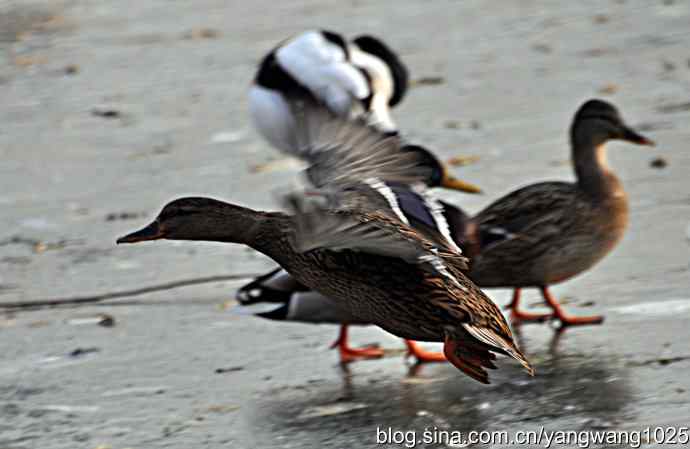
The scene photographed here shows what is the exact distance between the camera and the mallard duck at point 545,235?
225 inches

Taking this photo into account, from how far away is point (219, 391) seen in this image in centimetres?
528

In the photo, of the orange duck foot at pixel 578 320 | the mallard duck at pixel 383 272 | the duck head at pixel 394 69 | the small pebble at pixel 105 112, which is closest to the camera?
the mallard duck at pixel 383 272

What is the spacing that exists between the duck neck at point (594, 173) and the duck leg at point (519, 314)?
1.70 ft

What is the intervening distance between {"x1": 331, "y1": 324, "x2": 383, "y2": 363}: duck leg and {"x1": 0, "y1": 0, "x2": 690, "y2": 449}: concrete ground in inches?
2.3

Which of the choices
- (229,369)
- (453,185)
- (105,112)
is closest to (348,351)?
(229,369)

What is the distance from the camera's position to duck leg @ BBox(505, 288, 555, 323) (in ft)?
19.1

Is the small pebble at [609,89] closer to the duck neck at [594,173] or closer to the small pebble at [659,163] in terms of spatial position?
the small pebble at [659,163]

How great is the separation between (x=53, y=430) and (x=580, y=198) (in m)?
2.29

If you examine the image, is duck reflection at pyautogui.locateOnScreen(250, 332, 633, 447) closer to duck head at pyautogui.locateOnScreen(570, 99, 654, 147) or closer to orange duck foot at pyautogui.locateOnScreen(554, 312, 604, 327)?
orange duck foot at pyautogui.locateOnScreen(554, 312, 604, 327)

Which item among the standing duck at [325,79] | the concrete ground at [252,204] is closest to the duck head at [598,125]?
the concrete ground at [252,204]

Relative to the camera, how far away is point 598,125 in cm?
645

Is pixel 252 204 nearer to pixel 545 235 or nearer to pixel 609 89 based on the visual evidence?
pixel 545 235

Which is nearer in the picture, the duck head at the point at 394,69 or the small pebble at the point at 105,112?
the duck head at the point at 394,69

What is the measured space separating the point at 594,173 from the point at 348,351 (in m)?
Answer: 1.34
